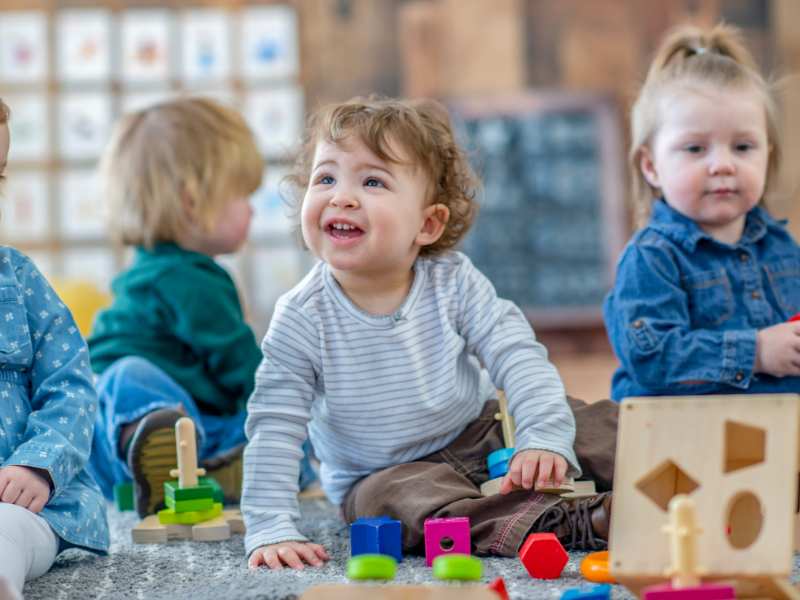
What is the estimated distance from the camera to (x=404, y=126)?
4.10 ft

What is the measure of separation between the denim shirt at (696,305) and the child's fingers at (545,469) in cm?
30

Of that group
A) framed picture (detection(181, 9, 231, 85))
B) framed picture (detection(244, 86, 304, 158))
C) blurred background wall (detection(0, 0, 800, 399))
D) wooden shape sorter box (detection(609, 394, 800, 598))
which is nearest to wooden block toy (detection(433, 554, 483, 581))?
wooden shape sorter box (detection(609, 394, 800, 598))

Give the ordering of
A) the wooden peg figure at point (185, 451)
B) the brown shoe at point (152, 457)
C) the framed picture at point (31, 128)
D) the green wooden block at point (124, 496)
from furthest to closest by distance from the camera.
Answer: the framed picture at point (31, 128) → the green wooden block at point (124, 496) → the brown shoe at point (152, 457) → the wooden peg figure at point (185, 451)

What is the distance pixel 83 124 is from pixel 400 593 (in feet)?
9.69

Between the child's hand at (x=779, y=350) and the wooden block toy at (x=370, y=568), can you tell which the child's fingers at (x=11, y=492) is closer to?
the wooden block toy at (x=370, y=568)

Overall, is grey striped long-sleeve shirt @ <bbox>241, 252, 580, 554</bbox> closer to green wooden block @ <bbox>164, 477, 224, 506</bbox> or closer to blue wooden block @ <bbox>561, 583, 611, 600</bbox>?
green wooden block @ <bbox>164, 477, 224, 506</bbox>

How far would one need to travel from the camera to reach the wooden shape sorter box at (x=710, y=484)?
2.67 ft

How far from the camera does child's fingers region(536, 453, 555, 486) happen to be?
1114 mm

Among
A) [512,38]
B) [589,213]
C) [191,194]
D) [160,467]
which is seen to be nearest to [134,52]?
[512,38]

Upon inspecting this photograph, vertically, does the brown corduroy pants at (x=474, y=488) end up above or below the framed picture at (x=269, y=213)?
below

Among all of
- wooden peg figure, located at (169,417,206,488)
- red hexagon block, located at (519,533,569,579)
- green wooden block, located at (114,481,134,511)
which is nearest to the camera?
red hexagon block, located at (519,533,569,579)

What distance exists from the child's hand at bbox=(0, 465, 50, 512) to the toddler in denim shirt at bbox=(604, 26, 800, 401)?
27.8 inches

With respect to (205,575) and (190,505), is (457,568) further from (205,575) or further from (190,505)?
(190,505)

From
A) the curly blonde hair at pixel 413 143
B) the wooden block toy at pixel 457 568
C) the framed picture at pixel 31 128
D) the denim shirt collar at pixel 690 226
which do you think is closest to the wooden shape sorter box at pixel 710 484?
the wooden block toy at pixel 457 568
